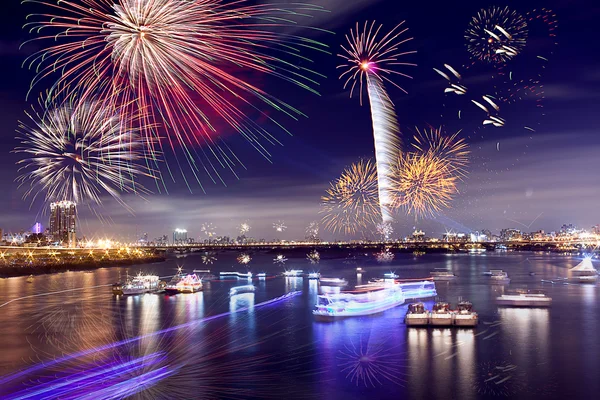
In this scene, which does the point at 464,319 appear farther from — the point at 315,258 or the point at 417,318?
the point at 315,258

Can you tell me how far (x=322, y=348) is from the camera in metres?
25.9

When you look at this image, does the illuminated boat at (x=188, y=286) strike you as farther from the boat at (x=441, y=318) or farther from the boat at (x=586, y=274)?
the boat at (x=586, y=274)

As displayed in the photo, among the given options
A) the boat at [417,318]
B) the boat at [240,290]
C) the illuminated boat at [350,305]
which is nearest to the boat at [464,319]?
the boat at [417,318]

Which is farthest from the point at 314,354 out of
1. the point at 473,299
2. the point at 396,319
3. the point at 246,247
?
the point at 246,247

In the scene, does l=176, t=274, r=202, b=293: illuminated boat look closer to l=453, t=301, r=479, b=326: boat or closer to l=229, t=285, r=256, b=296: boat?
l=229, t=285, r=256, b=296: boat

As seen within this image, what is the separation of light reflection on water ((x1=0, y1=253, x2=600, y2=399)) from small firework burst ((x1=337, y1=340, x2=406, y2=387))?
1.8 inches

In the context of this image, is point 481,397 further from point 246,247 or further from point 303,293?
point 246,247

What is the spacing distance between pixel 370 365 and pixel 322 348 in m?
3.89

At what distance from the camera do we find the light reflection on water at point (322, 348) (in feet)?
64.4

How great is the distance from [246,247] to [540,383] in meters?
123

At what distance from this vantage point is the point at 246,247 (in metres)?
141

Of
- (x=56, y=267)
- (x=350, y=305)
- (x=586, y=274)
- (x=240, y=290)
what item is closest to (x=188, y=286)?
Answer: (x=240, y=290)

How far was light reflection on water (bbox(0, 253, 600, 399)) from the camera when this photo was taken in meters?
19.6

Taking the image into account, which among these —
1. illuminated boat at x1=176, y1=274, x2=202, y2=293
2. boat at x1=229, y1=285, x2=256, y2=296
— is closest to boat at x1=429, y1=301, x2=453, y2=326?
boat at x1=229, y1=285, x2=256, y2=296
